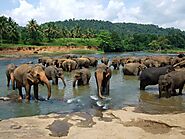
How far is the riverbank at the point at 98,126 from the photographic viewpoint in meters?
9.20

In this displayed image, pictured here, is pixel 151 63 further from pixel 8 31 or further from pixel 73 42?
pixel 73 42

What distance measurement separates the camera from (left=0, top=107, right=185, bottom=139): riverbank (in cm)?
920

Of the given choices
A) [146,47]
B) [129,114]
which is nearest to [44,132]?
A: [129,114]

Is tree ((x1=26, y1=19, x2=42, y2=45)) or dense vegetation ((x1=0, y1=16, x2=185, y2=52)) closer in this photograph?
dense vegetation ((x1=0, y1=16, x2=185, y2=52))

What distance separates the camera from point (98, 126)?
1009 cm

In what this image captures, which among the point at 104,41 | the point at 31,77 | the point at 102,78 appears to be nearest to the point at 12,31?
the point at 104,41

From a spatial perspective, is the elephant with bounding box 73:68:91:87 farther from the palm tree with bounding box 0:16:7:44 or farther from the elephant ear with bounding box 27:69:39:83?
the palm tree with bounding box 0:16:7:44

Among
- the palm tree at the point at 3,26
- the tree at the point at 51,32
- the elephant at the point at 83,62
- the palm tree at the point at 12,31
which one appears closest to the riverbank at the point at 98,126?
the elephant at the point at 83,62

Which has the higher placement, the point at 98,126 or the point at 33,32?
the point at 33,32

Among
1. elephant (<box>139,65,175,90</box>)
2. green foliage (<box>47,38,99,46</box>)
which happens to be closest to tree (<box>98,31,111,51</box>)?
green foliage (<box>47,38,99,46</box>)

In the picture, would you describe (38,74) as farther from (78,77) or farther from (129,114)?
(78,77)

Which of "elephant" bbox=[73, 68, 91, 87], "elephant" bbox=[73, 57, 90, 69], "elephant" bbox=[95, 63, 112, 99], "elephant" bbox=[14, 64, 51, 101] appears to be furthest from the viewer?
"elephant" bbox=[73, 57, 90, 69]

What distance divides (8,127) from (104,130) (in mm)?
2901

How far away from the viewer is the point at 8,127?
1012 cm
